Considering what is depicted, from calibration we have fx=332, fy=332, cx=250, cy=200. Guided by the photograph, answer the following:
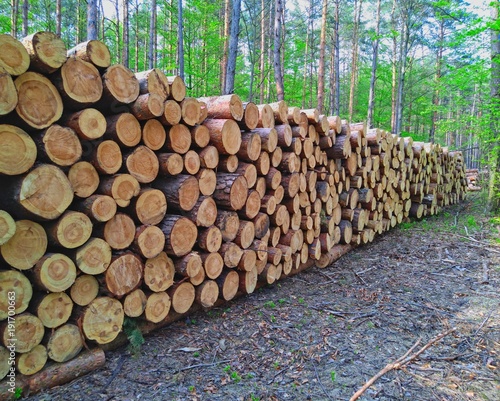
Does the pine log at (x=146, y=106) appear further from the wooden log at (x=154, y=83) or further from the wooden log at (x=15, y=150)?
the wooden log at (x=15, y=150)

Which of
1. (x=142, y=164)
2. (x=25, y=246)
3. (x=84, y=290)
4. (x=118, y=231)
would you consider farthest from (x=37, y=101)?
(x=84, y=290)

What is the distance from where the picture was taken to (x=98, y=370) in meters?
2.62

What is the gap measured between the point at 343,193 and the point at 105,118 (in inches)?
159

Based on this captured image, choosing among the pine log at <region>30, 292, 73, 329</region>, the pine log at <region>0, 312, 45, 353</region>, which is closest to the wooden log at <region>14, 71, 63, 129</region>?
the pine log at <region>30, 292, 73, 329</region>

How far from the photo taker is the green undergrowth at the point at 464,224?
271 inches

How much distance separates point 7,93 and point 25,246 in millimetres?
1007

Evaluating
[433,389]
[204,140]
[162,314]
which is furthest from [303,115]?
[433,389]

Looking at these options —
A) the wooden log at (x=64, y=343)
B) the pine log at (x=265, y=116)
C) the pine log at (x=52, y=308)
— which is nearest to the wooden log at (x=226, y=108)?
the pine log at (x=265, y=116)

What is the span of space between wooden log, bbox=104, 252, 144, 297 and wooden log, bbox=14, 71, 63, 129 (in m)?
1.17

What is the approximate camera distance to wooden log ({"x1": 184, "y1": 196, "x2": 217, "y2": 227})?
3279 millimetres

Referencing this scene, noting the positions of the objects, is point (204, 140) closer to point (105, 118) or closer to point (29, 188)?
point (105, 118)

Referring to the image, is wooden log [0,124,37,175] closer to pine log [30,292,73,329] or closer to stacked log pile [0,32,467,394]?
stacked log pile [0,32,467,394]

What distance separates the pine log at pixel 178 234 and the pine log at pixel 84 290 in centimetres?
69

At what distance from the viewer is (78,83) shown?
2490mm
